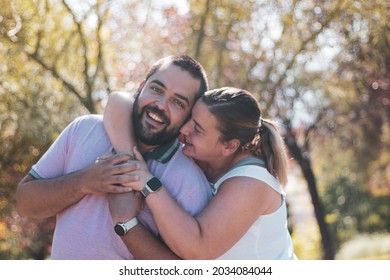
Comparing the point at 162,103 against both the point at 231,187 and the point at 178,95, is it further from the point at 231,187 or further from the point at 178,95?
the point at 231,187

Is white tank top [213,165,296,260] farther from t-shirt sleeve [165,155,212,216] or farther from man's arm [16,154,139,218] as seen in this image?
man's arm [16,154,139,218]

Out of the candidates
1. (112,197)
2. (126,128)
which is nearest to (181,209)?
(112,197)

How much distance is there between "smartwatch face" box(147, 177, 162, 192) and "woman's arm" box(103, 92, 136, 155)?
22 centimetres

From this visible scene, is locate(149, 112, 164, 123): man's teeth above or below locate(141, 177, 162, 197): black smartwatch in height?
above

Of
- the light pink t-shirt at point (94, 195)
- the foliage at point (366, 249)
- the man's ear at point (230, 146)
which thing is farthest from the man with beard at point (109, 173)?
the foliage at point (366, 249)

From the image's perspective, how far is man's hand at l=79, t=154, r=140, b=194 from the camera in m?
2.64

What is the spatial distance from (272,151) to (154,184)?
682 millimetres

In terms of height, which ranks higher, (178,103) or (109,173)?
(178,103)

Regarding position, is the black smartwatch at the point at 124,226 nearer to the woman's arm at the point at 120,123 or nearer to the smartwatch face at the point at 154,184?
the smartwatch face at the point at 154,184

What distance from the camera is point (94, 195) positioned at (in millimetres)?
2758

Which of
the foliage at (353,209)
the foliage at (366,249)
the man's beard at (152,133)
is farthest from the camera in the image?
the foliage at (353,209)

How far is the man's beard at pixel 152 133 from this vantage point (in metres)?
2.87

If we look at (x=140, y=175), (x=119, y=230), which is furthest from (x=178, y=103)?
(x=119, y=230)

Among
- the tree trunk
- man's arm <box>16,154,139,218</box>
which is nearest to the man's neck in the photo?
man's arm <box>16,154,139,218</box>
